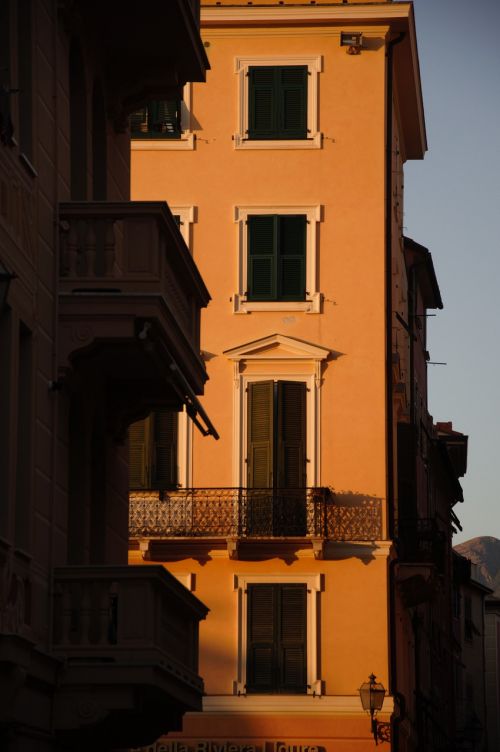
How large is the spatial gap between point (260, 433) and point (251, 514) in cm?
164

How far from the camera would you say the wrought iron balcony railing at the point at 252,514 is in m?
37.1

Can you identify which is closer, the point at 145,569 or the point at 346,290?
the point at 145,569

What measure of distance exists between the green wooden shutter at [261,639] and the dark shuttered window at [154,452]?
2740mm

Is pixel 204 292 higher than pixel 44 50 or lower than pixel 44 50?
lower

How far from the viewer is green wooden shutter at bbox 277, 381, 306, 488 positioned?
123 ft

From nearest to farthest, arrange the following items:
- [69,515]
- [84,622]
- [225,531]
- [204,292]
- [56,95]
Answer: [84,622] → [56,95] → [69,515] → [204,292] → [225,531]

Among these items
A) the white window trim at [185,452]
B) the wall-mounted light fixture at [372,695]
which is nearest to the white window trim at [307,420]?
the white window trim at [185,452]

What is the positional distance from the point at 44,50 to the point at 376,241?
21649mm

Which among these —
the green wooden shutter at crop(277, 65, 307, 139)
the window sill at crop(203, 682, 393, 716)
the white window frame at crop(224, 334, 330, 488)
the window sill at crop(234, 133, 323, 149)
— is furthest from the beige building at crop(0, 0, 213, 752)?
the green wooden shutter at crop(277, 65, 307, 139)

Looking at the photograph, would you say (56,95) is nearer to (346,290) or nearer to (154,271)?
(154,271)

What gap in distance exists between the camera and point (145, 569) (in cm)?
1670

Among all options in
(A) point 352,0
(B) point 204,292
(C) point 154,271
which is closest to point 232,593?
(A) point 352,0

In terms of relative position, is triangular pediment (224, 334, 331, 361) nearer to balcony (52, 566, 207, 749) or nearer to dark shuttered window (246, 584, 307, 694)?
dark shuttered window (246, 584, 307, 694)

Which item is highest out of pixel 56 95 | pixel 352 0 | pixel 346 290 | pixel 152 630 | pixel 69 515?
pixel 352 0
